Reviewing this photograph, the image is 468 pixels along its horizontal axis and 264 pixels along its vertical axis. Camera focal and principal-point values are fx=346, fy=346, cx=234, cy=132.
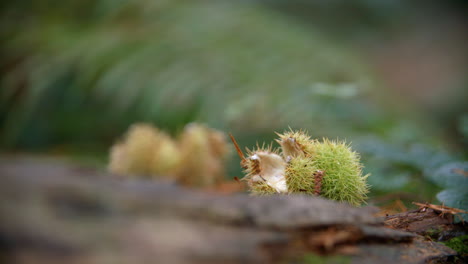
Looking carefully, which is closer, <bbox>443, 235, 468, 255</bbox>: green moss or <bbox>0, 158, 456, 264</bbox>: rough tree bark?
<bbox>0, 158, 456, 264</bbox>: rough tree bark

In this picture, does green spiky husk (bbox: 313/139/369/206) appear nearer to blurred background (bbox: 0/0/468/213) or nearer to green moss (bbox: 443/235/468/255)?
green moss (bbox: 443/235/468/255)

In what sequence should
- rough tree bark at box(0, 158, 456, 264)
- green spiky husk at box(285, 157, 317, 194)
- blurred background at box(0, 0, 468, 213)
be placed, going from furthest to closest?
blurred background at box(0, 0, 468, 213) → green spiky husk at box(285, 157, 317, 194) → rough tree bark at box(0, 158, 456, 264)

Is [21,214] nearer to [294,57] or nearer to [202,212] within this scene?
[202,212]

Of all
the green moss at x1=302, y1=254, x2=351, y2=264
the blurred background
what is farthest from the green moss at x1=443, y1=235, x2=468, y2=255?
the blurred background

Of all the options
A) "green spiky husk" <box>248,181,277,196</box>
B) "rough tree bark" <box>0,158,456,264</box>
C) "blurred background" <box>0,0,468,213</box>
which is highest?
"blurred background" <box>0,0,468,213</box>

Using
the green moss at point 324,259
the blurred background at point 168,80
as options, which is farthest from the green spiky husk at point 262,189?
the blurred background at point 168,80

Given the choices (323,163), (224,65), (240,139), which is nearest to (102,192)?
(323,163)

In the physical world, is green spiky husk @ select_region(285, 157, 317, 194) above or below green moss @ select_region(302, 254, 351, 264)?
above
